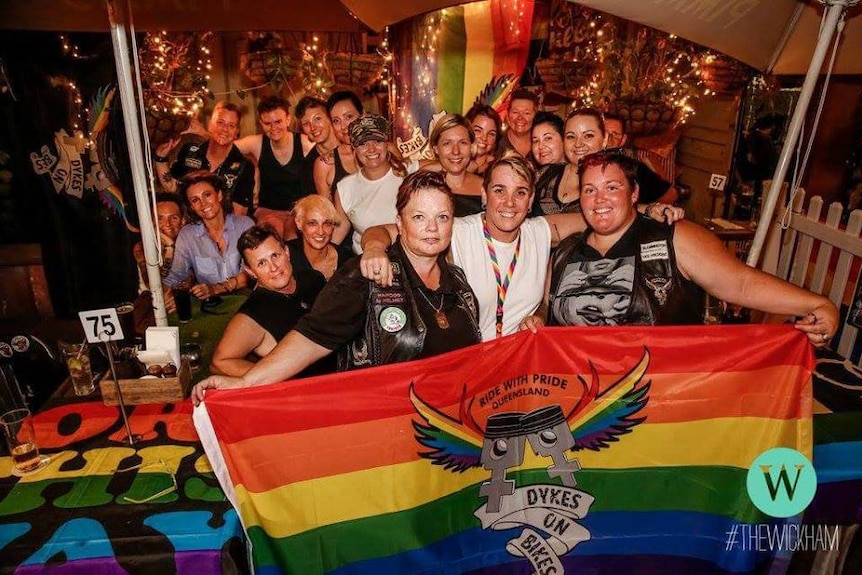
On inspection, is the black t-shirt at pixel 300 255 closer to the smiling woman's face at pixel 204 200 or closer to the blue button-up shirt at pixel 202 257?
the blue button-up shirt at pixel 202 257

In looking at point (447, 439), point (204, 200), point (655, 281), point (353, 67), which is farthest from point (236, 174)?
point (655, 281)

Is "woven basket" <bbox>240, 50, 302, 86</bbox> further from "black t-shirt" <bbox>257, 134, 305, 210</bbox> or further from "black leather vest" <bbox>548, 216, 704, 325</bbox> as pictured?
"black leather vest" <bbox>548, 216, 704, 325</bbox>

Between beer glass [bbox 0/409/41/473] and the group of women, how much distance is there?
0.88 metres

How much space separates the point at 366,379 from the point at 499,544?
3.64 feet

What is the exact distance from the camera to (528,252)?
3.31 m

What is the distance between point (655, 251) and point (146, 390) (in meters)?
2.82

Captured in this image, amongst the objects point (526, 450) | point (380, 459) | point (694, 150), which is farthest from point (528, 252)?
point (694, 150)

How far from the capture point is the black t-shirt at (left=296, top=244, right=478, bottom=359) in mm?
2732

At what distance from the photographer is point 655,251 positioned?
10.1 ft

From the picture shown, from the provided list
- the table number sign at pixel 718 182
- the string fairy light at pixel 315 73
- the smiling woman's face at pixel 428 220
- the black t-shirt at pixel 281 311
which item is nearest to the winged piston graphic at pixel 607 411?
the smiling woman's face at pixel 428 220

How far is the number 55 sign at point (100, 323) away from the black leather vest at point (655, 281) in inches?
94.4

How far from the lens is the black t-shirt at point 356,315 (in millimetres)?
2732

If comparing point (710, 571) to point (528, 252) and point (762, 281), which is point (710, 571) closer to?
point (762, 281)

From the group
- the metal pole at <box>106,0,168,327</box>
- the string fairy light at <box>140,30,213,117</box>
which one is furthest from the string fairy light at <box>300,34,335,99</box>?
the metal pole at <box>106,0,168,327</box>
